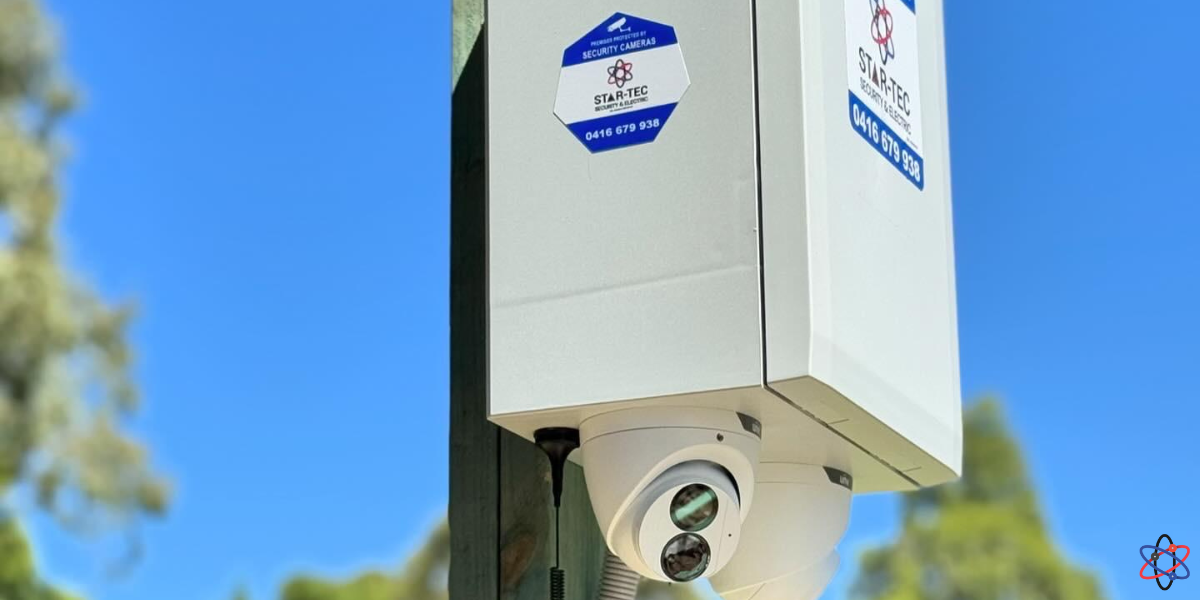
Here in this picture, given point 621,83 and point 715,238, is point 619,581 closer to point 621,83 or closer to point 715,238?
point 715,238

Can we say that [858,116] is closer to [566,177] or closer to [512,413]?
[566,177]

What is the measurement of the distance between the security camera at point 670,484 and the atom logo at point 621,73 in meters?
0.33

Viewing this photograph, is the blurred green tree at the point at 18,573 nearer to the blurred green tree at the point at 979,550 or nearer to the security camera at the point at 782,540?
the blurred green tree at the point at 979,550

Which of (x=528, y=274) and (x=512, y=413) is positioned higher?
(x=528, y=274)

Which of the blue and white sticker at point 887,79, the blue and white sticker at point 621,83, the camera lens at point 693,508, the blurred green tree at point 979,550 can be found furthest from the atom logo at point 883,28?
the blurred green tree at point 979,550

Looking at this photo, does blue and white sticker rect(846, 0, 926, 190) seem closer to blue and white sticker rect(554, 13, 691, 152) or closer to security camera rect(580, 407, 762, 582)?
blue and white sticker rect(554, 13, 691, 152)

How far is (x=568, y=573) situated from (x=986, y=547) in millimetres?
6134

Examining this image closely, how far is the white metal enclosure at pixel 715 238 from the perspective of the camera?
1805mm

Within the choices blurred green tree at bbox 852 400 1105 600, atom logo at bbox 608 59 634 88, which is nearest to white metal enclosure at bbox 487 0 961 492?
atom logo at bbox 608 59 634 88

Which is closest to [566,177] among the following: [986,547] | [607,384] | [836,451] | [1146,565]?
[607,384]

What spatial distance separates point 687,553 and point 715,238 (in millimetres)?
319

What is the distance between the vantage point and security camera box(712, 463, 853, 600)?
2.08 m

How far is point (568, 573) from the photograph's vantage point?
2.05m

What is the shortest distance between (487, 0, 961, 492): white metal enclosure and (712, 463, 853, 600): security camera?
80mm
